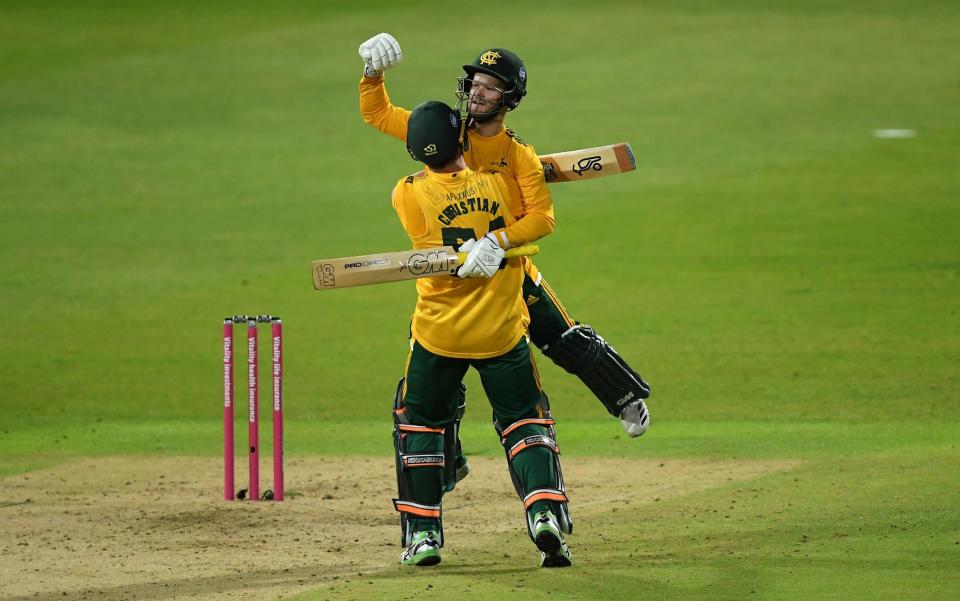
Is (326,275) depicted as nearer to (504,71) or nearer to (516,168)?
(516,168)

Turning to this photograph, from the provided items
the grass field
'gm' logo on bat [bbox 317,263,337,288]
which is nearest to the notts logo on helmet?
'gm' logo on bat [bbox 317,263,337,288]

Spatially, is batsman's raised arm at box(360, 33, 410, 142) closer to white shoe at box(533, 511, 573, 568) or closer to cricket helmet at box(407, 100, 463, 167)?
cricket helmet at box(407, 100, 463, 167)

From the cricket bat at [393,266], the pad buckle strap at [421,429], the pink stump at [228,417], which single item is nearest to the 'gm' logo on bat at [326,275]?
the cricket bat at [393,266]

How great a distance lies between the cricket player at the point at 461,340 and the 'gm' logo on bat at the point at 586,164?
0.36 meters

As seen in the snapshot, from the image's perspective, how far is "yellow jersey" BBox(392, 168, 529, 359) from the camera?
6.58m

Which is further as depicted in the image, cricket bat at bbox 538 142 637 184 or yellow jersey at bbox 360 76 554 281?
cricket bat at bbox 538 142 637 184

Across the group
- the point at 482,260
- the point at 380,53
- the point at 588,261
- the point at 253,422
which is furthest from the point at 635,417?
the point at 588,261

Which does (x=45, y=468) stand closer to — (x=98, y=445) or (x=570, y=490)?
(x=98, y=445)

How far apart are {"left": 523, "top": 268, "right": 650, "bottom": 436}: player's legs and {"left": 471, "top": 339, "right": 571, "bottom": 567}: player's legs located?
0.38 m

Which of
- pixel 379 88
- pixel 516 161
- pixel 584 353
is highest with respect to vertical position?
pixel 379 88

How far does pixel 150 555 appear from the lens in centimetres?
694

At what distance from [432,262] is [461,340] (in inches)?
14.8

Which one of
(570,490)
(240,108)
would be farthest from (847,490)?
(240,108)

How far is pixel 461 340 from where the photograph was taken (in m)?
6.59
